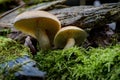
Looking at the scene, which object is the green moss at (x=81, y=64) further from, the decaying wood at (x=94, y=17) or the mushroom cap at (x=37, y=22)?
the decaying wood at (x=94, y=17)

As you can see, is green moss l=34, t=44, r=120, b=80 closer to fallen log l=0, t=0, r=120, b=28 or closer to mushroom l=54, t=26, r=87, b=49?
mushroom l=54, t=26, r=87, b=49

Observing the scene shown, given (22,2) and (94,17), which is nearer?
(94,17)

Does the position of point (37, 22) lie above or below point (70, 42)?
above

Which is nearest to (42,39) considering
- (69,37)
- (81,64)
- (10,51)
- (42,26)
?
(42,26)

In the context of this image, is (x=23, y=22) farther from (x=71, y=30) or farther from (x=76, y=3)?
(x=76, y=3)

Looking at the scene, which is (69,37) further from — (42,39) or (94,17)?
(94,17)
